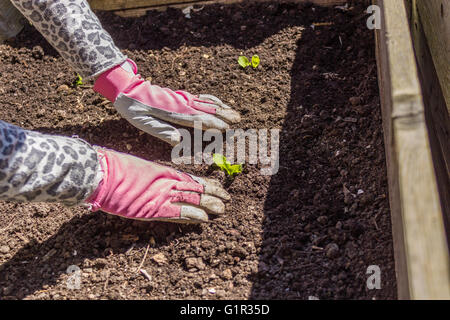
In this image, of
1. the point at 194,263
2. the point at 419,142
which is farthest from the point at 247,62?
the point at 419,142

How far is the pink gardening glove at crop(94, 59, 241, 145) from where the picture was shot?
2207mm

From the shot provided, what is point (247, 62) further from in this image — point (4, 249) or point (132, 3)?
point (4, 249)

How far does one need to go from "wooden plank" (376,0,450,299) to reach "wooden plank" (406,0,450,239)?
18.5 inches

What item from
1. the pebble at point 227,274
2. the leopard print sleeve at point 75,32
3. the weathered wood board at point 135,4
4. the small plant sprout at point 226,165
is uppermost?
the weathered wood board at point 135,4

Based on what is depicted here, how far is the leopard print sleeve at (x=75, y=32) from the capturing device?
6.84 feet

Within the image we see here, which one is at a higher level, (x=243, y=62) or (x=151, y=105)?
(x=243, y=62)

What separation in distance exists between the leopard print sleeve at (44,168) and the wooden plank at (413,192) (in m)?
1.07

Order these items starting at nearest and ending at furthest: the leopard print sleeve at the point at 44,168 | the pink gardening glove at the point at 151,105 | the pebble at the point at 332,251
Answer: the leopard print sleeve at the point at 44,168, the pebble at the point at 332,251, the pink gardening glove at the point at 151,105

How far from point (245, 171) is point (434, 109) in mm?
880

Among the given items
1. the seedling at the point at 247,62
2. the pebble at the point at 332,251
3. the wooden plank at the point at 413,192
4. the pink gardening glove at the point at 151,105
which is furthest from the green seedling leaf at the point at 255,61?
the pebble at the point at 332,251

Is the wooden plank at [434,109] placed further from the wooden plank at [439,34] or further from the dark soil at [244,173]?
the dark soil at [244,173]

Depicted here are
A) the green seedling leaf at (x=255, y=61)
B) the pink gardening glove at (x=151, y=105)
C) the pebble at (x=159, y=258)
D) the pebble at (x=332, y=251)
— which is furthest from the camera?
the green seedling leaf at (x=255, y=61)

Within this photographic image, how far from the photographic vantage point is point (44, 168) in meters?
1.62
